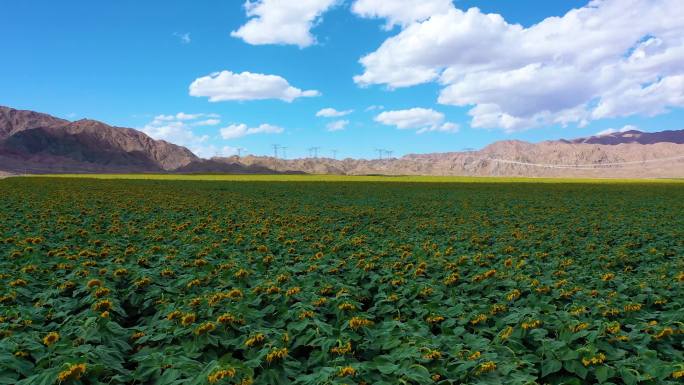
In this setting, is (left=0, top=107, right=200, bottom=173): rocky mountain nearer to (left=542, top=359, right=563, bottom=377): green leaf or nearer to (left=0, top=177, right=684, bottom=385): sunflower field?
(left=0, top=177, right=684, bottom=385): sunflower field

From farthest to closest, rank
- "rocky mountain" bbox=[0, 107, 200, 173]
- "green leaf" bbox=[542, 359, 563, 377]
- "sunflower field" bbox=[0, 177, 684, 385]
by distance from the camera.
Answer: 1. "rocky mountain" bbox=[0, 107, 200, 173]
2. "green leaf" bbox=[542, 359, 563, 377]
3. "sunflower field" bbox=[0, 177, 684, 385]

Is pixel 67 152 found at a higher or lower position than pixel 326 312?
higher

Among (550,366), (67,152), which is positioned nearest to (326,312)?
(550,366)

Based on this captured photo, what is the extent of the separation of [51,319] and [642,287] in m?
9.00

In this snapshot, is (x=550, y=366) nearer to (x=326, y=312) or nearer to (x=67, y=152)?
(x=326, y=312)

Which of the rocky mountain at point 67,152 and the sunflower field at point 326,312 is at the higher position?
the rocky mountain at point 67,152

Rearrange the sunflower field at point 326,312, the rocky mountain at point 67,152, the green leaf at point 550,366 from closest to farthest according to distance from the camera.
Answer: the sunflower field at point 326,312, the green leaf at point 550,366, the rocky mountain at point 67,152

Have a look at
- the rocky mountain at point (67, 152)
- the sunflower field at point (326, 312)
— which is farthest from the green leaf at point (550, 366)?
the rocky mountain at point (67, 152)

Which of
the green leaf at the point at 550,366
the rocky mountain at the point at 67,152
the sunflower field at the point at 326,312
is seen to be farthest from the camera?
the rocky mountain at the point at 67,152

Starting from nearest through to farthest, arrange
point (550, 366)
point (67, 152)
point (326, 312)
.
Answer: point (550, 366), point (326, 312), point (67, 152)

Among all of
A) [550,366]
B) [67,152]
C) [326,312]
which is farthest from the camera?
[67,152]

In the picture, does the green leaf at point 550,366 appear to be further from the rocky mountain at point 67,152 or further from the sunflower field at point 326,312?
the rocky mountain at point 67,152

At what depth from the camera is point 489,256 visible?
10.3 m

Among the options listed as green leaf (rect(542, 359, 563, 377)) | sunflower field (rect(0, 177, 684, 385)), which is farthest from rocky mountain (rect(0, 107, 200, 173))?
green leaf (rect(542, 359, 563, 377))
